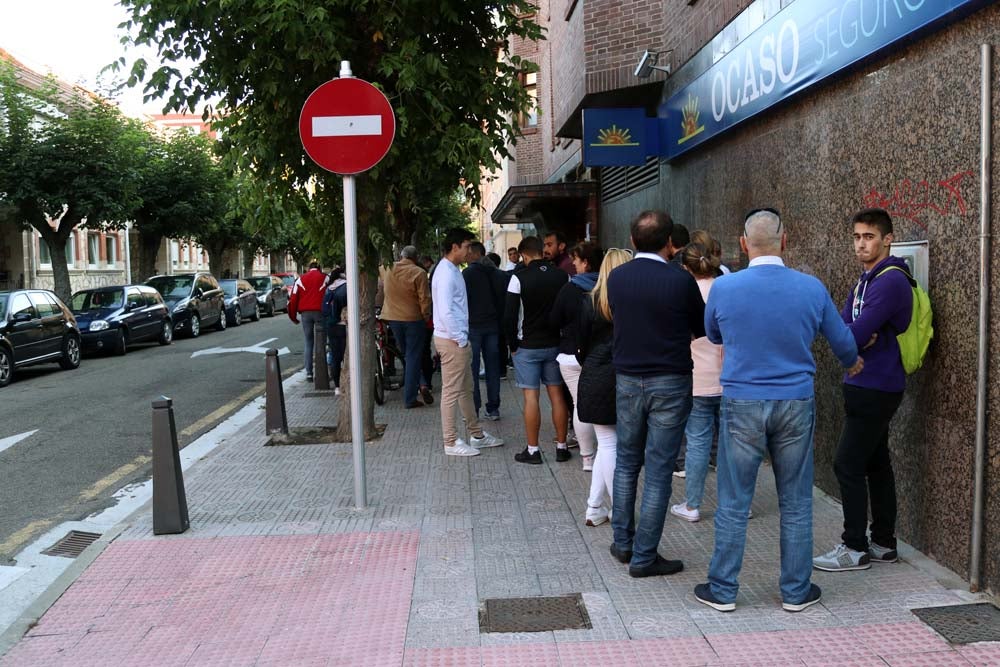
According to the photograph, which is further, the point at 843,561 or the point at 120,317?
the point at 120,317

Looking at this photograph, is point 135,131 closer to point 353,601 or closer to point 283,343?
point 283,343

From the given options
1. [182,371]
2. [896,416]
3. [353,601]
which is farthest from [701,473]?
[182,371]

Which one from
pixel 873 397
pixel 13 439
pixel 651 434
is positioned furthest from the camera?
pixel 13 439

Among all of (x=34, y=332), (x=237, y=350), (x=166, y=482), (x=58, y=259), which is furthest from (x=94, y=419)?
(x=58, y=259)

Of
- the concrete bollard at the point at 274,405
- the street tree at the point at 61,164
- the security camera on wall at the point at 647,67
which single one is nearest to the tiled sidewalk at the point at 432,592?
the concrete bollard at the point at 274,405

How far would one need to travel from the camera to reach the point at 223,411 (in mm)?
11008

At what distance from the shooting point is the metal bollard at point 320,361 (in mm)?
11781

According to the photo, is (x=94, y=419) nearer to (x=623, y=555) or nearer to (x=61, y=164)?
(x=623, y=555)

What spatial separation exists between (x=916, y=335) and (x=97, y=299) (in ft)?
60.8

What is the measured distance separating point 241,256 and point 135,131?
126ft

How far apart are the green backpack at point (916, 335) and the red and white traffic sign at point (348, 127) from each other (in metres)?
3.24

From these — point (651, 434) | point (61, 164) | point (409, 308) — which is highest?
point (61, 164)

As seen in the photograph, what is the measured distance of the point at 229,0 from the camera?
6.73 m

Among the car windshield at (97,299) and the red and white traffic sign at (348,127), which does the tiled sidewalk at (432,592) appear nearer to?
the red and white traffic sign at (348,127)
